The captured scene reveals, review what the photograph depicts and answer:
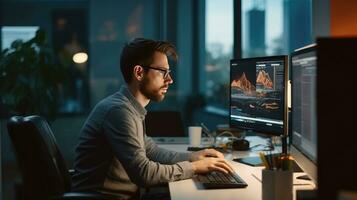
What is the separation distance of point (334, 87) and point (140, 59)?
55.8 inches

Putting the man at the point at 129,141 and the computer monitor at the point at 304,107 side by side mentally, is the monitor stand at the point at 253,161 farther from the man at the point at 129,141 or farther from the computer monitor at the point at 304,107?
the computer monitor at the point at 304,107

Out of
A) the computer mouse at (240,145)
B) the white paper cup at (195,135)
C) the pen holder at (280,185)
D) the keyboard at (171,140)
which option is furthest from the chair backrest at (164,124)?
the pen holder at (280,185)

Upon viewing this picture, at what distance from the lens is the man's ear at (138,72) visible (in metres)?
2.32

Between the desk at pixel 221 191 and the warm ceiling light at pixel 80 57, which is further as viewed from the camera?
the warm ceiling light at pixel 80 57

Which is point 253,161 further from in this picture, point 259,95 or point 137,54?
point 137,54

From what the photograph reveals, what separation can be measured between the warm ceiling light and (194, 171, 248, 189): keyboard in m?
2.51

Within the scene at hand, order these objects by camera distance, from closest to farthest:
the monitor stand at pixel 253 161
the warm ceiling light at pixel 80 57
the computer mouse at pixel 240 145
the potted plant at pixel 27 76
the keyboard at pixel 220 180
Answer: the keyboard at pixel 220 180 < the monitor stand at pixel 253 161 < the computer mouse at pixel 240 145 < the potted plant at pixel 27 76 < the warm ceiling light at pixel 80 57

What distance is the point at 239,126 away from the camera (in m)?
2.88

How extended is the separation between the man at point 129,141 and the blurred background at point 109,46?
2111 millimetres

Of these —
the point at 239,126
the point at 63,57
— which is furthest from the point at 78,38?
the point at 239,126

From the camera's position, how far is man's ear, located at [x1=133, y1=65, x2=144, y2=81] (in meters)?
2.32

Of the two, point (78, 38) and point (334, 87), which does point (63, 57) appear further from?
point (334, 87)

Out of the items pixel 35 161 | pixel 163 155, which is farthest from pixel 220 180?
pixel 35 161

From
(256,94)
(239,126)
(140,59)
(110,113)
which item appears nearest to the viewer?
(110,113)
